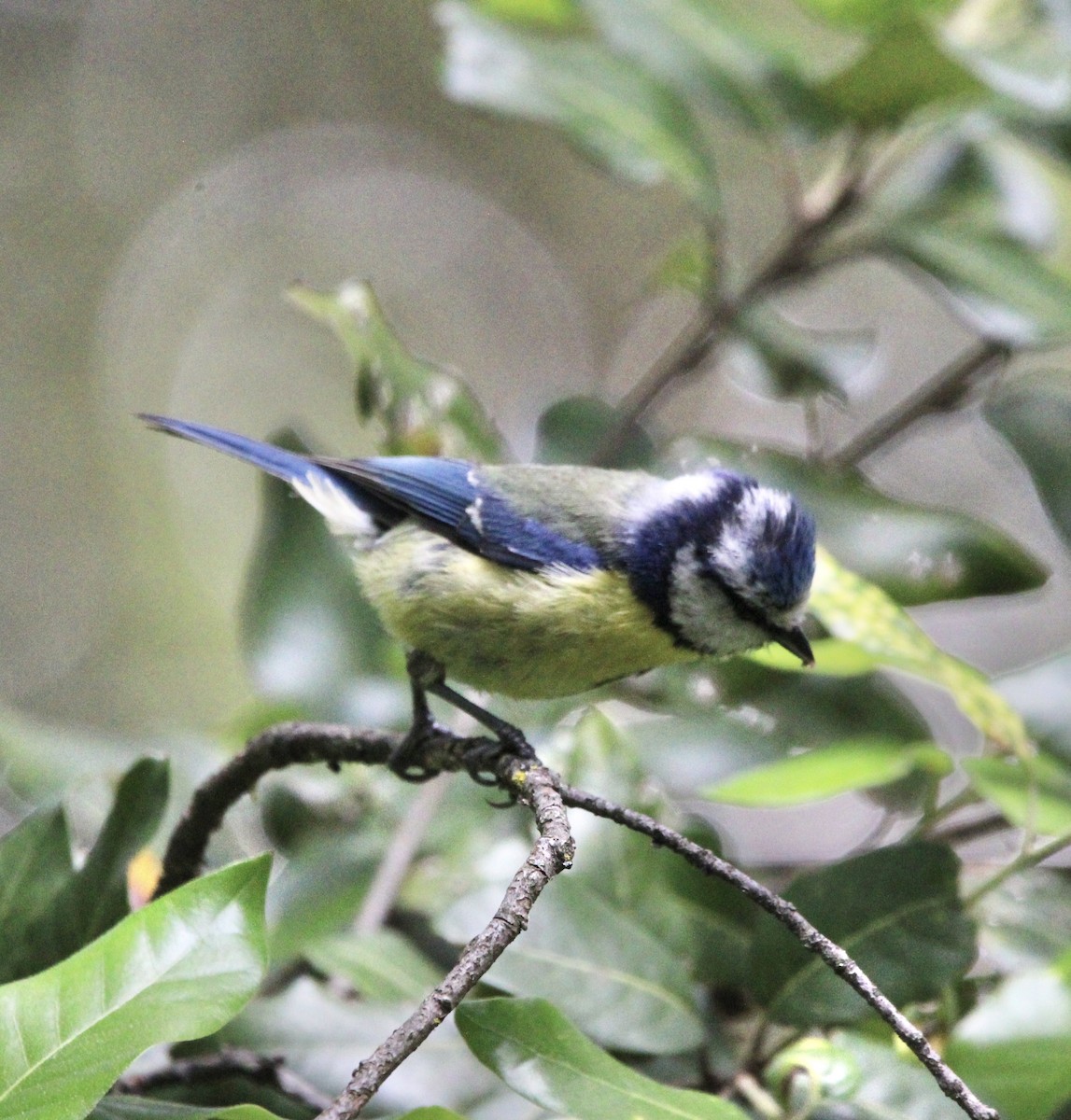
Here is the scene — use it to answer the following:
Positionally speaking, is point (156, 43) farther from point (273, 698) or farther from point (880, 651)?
point (880, 651)

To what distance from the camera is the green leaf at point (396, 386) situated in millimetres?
2004

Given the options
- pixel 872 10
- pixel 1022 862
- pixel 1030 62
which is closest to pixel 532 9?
pixel 872 10

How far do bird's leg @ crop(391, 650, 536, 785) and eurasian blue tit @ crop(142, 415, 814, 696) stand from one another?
3cm

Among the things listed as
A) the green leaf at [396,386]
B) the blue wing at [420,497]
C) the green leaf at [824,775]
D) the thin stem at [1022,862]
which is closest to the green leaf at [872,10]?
the green leaf at [396,386]

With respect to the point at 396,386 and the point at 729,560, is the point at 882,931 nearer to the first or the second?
the point at 729,560

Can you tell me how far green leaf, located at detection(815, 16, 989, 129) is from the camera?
6.59 feet

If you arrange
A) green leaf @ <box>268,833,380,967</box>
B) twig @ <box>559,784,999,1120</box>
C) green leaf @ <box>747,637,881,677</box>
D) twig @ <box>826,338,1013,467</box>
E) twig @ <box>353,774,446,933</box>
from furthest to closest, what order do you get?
1. twig @ <box>826,338,1013,467</box>
2. twig @ <box>353,774,446,933</box>
3. green leaf @ <box>268,833,380,967</box>
4. green leaf @ <box>747,637,881,677</box>
5. twig @ <box>559,784,999,1120</box>

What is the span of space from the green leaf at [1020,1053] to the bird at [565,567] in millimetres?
561

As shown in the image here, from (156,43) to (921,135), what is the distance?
277 inches

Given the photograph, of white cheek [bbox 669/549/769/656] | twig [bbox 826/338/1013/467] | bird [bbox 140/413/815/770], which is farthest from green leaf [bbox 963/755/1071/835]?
twig [bbox 826/338/1013/467]

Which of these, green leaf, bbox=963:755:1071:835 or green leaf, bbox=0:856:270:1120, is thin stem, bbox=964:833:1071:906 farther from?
green leaf, bbox=0:856:270:1120

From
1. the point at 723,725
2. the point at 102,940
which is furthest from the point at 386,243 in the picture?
the point at 102,940

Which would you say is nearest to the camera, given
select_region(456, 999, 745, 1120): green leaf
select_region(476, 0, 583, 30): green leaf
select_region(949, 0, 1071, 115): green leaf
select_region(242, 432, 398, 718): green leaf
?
select_region(456, 999, 745, 1120): green leaf

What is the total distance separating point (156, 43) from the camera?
805 cm
